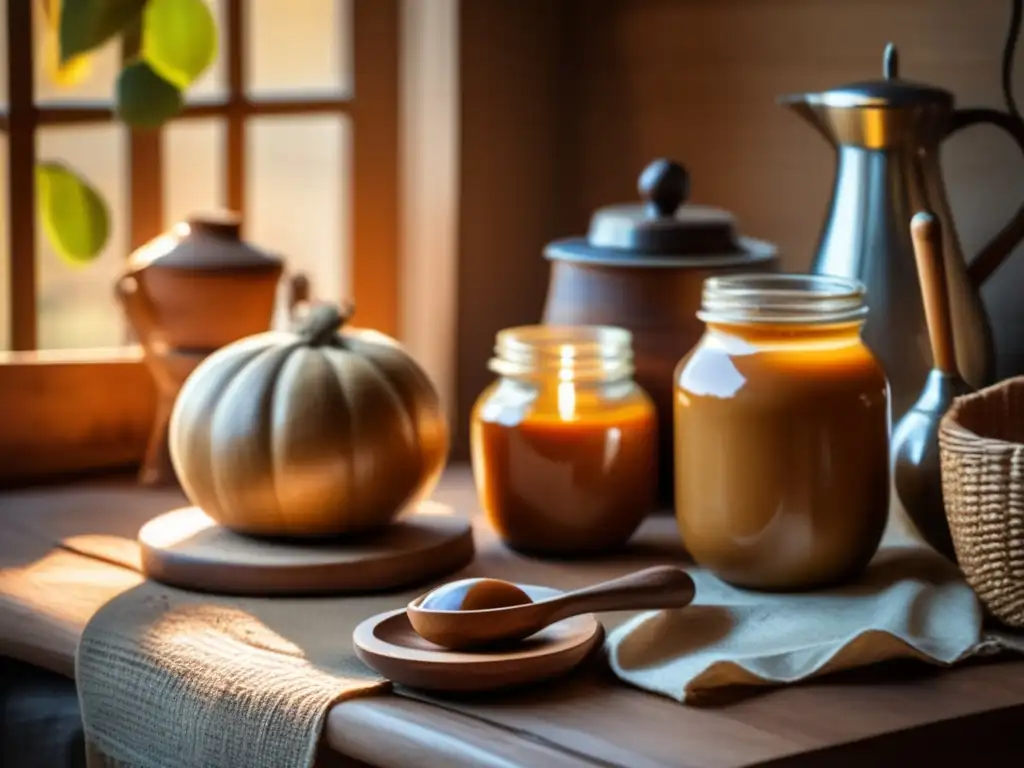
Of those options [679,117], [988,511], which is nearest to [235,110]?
[679,117]

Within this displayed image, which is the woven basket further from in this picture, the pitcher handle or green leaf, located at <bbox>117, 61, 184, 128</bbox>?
green leaf, located at <bbox>117, 61, 184, 128</bbox>

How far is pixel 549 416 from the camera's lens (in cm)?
117

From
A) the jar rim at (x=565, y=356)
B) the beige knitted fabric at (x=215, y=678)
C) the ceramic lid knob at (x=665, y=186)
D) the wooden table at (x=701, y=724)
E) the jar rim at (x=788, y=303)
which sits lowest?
the beige knitted fabric at (x=215, y=678)

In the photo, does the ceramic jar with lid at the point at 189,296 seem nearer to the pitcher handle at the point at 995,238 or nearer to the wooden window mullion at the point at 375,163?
the wooden window mullion at the point at 375,163

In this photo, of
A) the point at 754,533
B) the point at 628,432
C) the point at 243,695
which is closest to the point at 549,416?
the point at 628,432

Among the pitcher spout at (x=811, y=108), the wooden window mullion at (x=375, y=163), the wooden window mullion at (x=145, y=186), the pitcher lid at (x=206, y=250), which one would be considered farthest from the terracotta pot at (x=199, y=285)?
the pitcher spout at (x=811, y=108)

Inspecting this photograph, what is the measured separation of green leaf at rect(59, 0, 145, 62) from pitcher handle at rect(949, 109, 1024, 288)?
0.70 m

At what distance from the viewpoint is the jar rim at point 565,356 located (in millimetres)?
1178

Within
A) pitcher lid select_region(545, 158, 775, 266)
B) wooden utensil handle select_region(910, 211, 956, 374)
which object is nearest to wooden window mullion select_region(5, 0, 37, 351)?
pitcher lid select_region(545, 158, 775, 266)

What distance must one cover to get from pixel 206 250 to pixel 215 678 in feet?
1.83

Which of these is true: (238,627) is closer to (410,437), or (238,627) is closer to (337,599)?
(337,599)

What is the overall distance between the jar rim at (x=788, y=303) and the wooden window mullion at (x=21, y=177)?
694mm

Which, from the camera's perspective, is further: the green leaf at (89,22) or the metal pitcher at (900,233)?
the green leaf at (89,22)

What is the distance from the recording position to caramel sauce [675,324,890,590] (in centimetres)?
105
